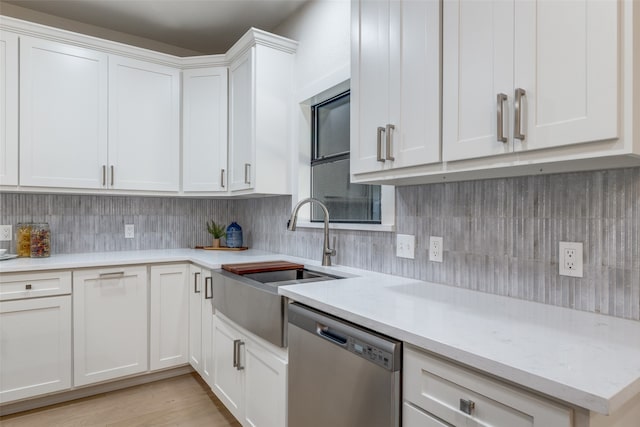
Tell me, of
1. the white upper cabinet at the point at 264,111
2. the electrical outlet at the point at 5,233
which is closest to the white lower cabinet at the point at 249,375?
the white upper cabinet at the point at 264,111

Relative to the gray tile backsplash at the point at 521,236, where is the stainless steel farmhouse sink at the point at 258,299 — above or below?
below

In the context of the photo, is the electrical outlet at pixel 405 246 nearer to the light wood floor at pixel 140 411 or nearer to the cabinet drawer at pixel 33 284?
the light wood floor at pixel 140 411

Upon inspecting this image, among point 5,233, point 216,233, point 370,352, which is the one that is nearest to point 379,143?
point 370,352

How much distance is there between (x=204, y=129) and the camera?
9.66 feet

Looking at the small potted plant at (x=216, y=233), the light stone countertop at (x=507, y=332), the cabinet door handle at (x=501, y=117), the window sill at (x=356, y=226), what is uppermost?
the cabinet door handle at (x=501, y=117)

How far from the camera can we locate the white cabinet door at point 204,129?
115 inches

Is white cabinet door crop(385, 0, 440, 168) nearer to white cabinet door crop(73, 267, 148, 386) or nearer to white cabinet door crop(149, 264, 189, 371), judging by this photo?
white cabinet door crop(149, 264, 189, 371)

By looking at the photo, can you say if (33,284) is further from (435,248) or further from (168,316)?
(435,248)

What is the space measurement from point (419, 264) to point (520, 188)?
58 centimetres

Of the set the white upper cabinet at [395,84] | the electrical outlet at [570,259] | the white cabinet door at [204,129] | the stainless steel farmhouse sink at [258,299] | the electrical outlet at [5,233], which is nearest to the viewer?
the electrical outlet at [570,259]

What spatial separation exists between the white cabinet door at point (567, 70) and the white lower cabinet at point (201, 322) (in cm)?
196

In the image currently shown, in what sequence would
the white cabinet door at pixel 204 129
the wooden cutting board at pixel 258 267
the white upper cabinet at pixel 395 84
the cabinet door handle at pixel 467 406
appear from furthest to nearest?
the white cabinet door at pixel 204 129 → the wooden cutting board at pixel 258 267 → the white upper cabinet at pixel 395 84 → the cabinet door handle at pixel 467 406

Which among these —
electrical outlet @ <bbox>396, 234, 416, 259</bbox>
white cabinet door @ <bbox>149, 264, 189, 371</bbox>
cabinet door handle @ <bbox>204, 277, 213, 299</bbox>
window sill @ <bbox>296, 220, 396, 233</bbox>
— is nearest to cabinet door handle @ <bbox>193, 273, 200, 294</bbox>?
white cabinet door @ <bbox>149, 264, 189, 371</bbox>

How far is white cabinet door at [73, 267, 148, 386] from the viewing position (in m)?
2.34
